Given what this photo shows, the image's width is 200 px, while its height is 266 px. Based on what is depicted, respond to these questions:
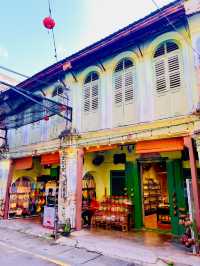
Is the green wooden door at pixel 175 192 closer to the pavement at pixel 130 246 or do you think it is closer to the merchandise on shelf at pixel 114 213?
the pavement at pixel 130 246

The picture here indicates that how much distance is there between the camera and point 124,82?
8.98 meters

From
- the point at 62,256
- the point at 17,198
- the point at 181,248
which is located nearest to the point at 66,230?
the point at 62,256

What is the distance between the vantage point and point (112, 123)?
8938mm

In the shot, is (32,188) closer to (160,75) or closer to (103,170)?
(103,170)

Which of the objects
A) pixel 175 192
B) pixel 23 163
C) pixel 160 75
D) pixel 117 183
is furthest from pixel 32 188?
pixel 160 75

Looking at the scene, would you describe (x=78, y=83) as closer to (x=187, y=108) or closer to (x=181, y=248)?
(x=187, y=108)

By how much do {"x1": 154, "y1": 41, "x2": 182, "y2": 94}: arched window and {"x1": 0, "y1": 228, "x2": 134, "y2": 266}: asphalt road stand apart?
5897 mm

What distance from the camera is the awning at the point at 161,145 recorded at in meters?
7.23

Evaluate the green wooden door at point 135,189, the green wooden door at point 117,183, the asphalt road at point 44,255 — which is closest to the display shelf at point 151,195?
the green wooden door at point 135,189

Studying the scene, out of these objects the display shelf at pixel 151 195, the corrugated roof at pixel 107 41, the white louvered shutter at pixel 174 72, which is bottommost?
the display shelf at pixel 151 195

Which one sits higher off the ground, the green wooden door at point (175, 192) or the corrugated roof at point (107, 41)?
the corrugated roof at point (107, 41)

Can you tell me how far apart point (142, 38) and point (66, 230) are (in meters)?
8.15

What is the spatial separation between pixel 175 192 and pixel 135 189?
77.9 inches

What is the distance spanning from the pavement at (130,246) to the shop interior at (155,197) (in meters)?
1.51
